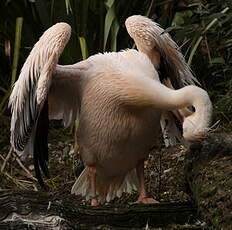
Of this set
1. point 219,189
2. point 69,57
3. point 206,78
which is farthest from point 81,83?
point 206,78

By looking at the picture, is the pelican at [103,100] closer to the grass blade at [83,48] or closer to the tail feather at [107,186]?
the tail feather at [107,186]

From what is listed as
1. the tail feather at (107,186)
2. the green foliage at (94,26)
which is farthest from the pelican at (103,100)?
the green foliage at (94,26)

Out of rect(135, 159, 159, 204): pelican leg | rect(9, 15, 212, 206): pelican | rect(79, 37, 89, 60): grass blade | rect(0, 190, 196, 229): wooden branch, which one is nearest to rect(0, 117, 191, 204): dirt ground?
rect(135, 159, 159, 204): pelican leg

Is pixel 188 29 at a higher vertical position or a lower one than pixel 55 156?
higher

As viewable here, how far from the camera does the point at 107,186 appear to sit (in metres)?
5.55

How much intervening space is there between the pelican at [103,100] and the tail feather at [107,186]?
0.11 m

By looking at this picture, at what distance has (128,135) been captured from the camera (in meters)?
4.79

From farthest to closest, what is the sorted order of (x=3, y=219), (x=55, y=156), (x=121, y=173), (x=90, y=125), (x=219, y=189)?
(x=55, y=156) → (x=121, y=173) → (x=90, y=125) → (x=219, y=189) → (x=3, y=219)

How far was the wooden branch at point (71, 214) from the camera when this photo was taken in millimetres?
3572

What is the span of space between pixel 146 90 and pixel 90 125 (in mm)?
522

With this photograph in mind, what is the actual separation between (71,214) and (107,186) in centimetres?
188

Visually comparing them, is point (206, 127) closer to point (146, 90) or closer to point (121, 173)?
point (146, 90)

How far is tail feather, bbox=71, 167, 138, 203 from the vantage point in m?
5.46

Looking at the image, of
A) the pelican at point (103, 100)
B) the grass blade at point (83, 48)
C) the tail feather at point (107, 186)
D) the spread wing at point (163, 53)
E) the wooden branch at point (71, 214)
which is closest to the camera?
the wooden branch at point (71, 214)
